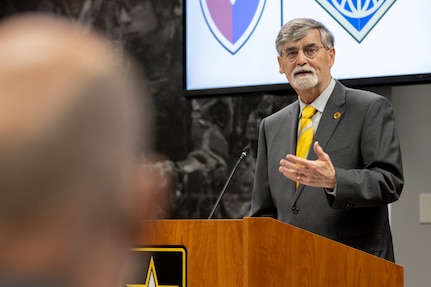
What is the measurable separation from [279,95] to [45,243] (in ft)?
13.5

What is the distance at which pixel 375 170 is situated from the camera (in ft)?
9.18

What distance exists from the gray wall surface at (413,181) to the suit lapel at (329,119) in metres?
1.05

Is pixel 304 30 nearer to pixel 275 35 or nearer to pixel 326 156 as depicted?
pixel 326 156

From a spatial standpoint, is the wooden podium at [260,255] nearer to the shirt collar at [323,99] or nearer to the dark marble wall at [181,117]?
the shirt collar at [323,99]

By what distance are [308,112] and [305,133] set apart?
0.10m

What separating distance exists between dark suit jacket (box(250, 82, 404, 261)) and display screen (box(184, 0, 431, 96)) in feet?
2.81

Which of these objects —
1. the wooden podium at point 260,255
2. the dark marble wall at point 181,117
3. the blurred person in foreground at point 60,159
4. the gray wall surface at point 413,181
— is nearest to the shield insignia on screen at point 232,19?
the dark marble wall at point 181,117

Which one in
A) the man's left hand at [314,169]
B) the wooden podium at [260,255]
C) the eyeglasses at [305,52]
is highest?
the eyeglasses at [305,52]

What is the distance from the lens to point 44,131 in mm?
408

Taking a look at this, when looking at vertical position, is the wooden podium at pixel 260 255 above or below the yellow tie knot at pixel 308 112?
below

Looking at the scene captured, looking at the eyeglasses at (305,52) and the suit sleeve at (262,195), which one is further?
the eyeglasses at (305,52)

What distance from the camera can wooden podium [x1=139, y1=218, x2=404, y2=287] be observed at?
2199mm

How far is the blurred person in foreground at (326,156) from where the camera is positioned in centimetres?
261

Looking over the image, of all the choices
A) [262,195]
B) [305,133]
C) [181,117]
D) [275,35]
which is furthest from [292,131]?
[181,117]
